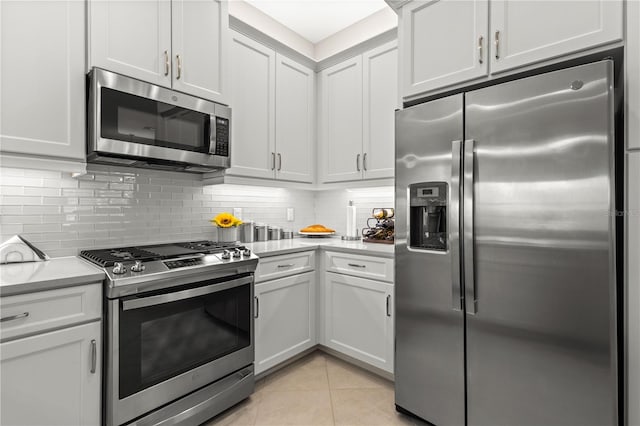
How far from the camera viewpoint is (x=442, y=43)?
1828mm

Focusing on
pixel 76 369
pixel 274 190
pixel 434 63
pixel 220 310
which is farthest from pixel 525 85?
pixel 76 369

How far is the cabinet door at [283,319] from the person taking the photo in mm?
2209

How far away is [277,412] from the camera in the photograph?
196 centimetres

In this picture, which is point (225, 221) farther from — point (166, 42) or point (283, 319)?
point (166, 42)

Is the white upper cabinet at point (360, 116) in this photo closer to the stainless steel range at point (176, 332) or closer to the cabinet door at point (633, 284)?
the stainless steel range at point (176, 332)

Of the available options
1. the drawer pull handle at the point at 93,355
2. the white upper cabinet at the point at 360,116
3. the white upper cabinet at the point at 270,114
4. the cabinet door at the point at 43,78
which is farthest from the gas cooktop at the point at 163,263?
the white upper cabinet at the point at 360,116

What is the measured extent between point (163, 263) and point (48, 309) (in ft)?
1.59

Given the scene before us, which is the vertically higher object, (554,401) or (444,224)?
(444,224)

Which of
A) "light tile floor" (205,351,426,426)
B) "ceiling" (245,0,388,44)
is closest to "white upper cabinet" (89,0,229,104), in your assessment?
"ceiling" (245,0,388,44)

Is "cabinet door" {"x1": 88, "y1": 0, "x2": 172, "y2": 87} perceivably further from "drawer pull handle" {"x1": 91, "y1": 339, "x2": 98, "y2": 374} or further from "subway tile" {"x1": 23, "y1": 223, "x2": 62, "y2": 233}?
"drawer pull handle" {"x1": 91, "y1": 339, "x2": 98, "y2": 374}

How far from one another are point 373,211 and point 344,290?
834mm

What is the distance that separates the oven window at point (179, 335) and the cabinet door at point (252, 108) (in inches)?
39.3

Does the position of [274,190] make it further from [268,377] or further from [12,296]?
[12,296]

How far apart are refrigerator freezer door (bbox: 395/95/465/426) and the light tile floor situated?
223 millimetres
